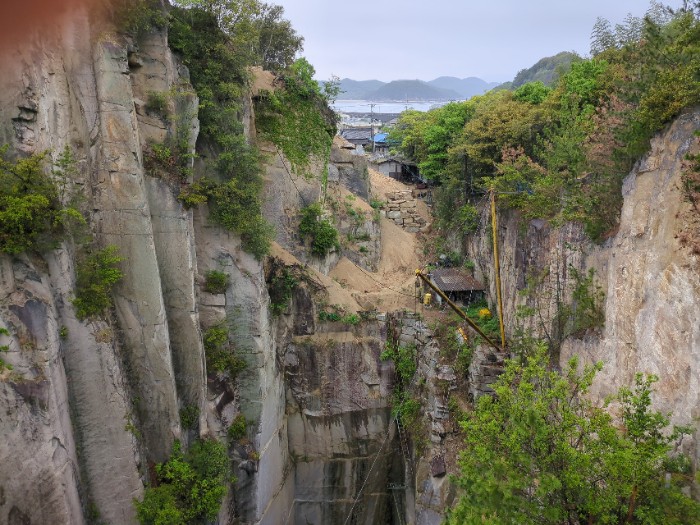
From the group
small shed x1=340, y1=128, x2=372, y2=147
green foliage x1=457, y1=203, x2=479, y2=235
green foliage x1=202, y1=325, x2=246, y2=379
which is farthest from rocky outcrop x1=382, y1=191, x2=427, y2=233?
green foliage x1=202, y1=325, x2=246, y2=379

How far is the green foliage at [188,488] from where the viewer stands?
13.6 m

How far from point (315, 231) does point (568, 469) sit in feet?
54.8

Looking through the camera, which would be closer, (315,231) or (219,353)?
(219,353)

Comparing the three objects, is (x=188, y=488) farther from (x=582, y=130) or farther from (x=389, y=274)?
(x=582, y=130)

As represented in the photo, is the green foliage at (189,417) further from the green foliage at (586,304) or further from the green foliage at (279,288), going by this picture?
the green foliage at (586,304)

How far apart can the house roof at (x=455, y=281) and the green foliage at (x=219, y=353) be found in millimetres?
10107

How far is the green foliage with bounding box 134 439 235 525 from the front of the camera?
13555mm

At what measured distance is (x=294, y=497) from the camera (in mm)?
21719

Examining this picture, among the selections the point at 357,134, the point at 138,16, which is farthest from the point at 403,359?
the point at 357,134

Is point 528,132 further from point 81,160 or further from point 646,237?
point 81,160

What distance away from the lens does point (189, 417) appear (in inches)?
619

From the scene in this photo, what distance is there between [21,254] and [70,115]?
395 centimetres

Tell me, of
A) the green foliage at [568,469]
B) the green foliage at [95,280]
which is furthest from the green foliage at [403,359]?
the green foliage at [95,280]

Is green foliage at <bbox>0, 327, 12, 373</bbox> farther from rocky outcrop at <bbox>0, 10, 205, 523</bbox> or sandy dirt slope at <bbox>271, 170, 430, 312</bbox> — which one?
sandy dirt slope at <bbox>271, 170, 430, 312</bbox>
